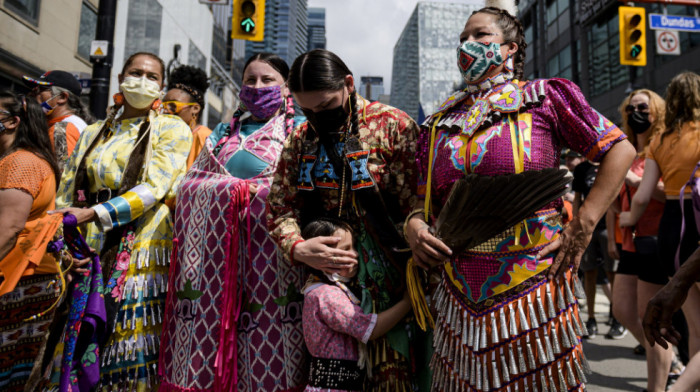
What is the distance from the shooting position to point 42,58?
480 inches

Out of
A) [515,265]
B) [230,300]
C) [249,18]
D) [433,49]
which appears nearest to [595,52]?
[249,18]

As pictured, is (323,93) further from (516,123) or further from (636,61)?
(636,61)

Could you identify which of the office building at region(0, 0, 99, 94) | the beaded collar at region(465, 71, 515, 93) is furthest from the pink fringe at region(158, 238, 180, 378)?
the office building at region(0, 0, 99, 94)

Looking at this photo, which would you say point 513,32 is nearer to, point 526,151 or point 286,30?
point 526,151

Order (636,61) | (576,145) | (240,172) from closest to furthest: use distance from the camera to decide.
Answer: (576,145)
(240,172)
(636,61)

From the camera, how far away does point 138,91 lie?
2969 mm

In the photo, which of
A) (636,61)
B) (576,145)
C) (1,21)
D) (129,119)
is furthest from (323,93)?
(1,21)

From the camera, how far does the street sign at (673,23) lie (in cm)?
959

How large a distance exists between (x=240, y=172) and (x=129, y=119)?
1.02 meters

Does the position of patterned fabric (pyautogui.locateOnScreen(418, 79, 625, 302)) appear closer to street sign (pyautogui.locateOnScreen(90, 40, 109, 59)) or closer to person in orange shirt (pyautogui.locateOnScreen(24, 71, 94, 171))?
person in orange shirt (pyautogui.locateOnScreen(24, 71, 94, 171))

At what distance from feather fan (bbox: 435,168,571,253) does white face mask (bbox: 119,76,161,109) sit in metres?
2.20

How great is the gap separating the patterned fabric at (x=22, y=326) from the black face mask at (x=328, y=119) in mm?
1771

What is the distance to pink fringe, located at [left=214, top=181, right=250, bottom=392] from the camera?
2.18 metres

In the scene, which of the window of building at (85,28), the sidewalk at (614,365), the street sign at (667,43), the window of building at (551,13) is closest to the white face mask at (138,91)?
the sidewalk at (614,365)
